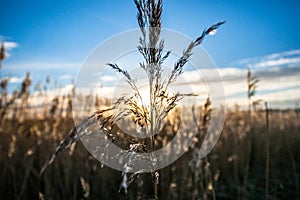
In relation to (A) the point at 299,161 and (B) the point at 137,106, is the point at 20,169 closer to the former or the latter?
(B) the point at 137,106

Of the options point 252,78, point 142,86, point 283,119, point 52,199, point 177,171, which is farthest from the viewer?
point 283,119

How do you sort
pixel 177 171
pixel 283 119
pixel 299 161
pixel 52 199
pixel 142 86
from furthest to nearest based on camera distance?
1. pixel 283 119
2. pixel 299 161
3. pixel 177 171
4. pixel 52 199
5. pixel 142 86

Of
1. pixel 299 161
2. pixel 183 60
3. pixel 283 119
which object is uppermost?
pixel 183 60

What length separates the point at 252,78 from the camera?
9.27 feet

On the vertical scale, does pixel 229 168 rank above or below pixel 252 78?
below

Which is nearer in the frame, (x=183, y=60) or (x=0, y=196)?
(x=183, y=60)

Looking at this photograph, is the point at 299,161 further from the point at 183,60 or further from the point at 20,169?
the point at 183,60

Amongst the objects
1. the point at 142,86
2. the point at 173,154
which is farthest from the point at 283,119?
the point at 142,86

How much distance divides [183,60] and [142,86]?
0.75 feet

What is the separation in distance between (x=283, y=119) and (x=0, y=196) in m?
8.26

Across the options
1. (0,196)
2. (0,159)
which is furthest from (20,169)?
(0,196)

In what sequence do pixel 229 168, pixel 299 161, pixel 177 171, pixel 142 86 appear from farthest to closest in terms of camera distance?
pixel 299 161 → pixel 229 168 → pixel 177 171 → pixel 142 86

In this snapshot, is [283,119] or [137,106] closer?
[137,106]

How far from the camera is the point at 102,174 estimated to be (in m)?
3.46
